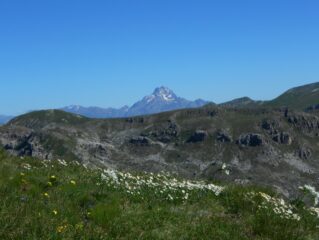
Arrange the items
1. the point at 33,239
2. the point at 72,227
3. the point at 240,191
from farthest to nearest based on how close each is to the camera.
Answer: the point at 240,191 < the point at 72,227 < the point at 33,239

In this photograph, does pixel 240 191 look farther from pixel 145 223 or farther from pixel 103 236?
pixel 103 236

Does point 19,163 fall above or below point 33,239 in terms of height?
above

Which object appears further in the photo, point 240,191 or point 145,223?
point 240,191

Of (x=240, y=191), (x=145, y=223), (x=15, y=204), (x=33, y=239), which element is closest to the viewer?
(x=33, y=239)

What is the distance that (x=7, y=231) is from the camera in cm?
862

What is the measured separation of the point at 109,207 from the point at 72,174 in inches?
174

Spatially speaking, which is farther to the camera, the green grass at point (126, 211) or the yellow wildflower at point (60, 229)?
the green grass at point (126, 211)

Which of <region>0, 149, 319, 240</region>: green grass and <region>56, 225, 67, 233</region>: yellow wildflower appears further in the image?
<region>0, 149, 319, 240</region>: green grass

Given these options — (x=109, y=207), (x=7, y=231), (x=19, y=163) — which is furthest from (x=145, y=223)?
(x=19, y=163)

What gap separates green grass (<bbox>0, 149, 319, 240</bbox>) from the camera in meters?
9.58

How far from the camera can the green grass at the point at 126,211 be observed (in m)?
9.58

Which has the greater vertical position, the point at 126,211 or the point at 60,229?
the point at 60,229

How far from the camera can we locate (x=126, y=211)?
39.1 ft

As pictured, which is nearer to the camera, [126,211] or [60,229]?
[60,229]
